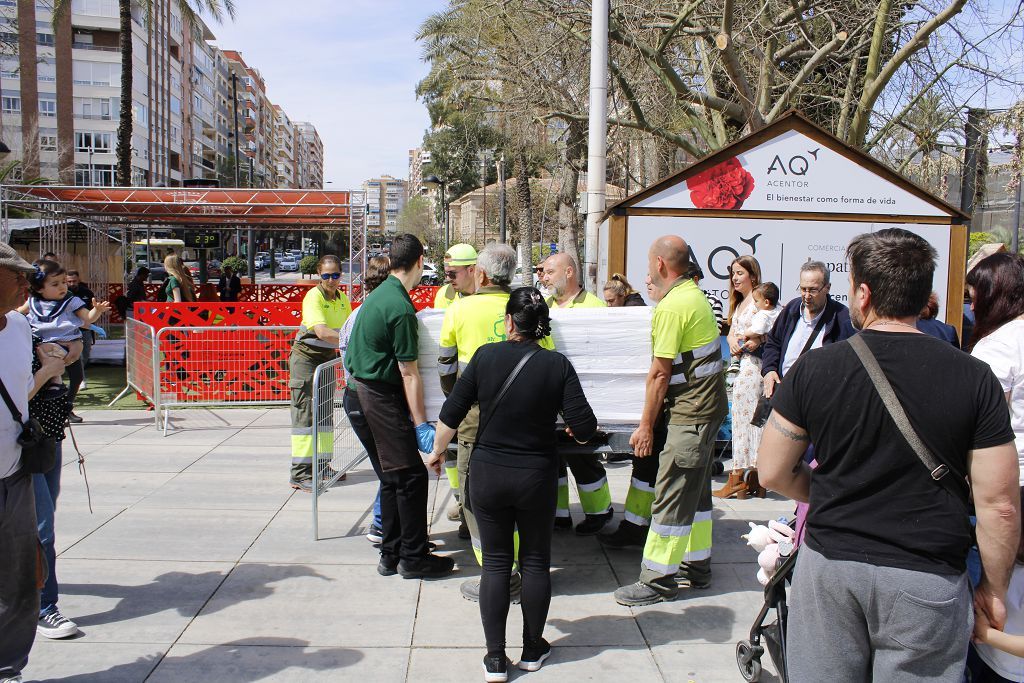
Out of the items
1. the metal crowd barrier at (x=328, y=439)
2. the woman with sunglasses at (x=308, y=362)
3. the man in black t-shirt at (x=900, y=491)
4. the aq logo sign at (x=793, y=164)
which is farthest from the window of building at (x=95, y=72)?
the man in black t-shirt at (x=900, y=491)

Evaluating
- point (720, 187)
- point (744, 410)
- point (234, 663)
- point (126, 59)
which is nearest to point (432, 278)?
point (126, 59)

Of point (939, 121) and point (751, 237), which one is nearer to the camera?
point (751, 237)

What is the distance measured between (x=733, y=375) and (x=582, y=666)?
4.08m

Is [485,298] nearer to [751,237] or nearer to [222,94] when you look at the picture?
[751,237]

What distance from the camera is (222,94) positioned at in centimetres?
10850

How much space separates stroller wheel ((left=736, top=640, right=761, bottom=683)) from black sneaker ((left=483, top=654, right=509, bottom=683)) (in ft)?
3.42

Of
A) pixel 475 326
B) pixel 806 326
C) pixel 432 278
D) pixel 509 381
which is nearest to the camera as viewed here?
pixel 509 381

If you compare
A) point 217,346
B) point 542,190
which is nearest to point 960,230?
point 217,346

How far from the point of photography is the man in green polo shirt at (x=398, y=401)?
4.39m

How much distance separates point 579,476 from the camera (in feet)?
17.4

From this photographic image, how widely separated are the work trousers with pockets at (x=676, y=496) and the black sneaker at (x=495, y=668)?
1.15 meters

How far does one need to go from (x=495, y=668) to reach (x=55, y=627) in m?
2.19

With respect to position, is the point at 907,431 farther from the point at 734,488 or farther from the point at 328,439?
the point at 734,488

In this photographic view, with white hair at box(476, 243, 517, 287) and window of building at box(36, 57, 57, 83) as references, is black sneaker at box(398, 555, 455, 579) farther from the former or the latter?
window of building at box(36, 57, 57, 83)
